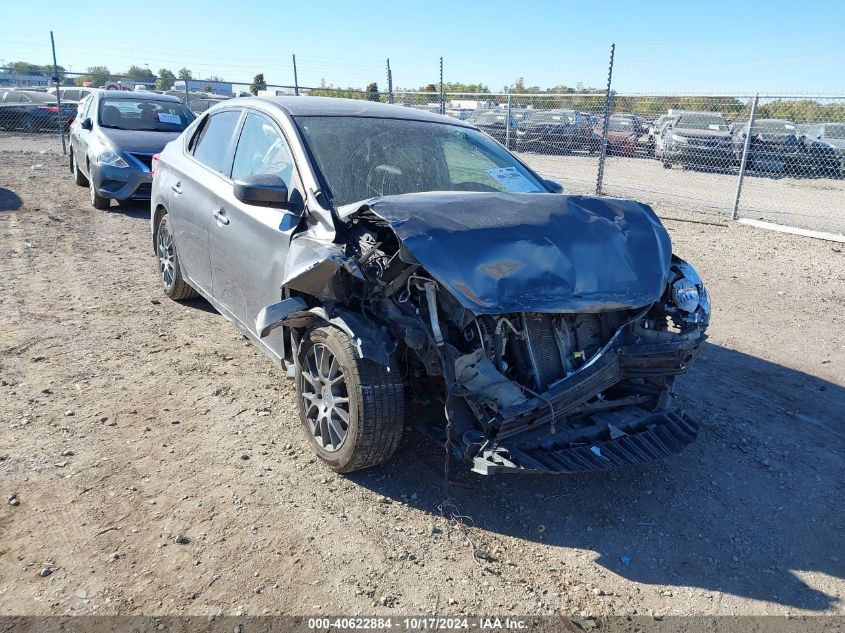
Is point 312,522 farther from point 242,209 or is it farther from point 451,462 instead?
point 242,209

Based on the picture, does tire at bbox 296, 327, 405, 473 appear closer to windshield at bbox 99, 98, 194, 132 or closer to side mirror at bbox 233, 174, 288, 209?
side mirror at bbox 233, 174, 288, 209

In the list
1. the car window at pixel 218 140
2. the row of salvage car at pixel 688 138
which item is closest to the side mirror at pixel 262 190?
the car window at pixel 218 140

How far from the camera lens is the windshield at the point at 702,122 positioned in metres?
13.6

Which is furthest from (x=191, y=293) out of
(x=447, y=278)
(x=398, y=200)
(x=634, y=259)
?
(x=634, y=259)

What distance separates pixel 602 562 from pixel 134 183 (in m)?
8.94

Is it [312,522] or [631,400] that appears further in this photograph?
[631,400]

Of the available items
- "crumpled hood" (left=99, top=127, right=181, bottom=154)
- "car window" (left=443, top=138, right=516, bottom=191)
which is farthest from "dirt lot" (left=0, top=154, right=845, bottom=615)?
"crumpled hood" (left=99, top=127, right=181, bottom=154)

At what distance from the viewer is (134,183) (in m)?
9.55

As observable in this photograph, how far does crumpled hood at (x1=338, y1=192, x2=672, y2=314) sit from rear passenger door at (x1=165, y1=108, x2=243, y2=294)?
5.09ft

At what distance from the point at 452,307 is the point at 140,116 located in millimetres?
9387

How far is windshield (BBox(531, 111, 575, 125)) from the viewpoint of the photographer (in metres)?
15.7

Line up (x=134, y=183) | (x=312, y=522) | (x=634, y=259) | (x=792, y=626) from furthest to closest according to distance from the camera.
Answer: (x=134, y=183), (x=634, y=259), (x=312, y=522), (x=792, y=626)

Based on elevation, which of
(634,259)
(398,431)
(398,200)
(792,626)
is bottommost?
(792,626)

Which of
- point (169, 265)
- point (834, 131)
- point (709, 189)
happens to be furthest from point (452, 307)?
point (834, 131)
